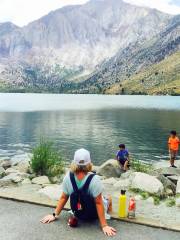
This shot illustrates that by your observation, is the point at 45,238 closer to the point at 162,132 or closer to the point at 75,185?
the point at 75,185

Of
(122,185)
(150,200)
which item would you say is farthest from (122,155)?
(150,200)

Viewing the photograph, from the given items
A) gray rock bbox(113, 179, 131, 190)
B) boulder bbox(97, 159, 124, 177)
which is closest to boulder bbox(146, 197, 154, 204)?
gray rock bbox(113, 179, 131, 190)

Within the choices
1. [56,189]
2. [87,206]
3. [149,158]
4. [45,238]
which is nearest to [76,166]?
[87,206]

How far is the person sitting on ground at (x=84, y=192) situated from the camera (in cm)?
1141

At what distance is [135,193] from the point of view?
18953 mm

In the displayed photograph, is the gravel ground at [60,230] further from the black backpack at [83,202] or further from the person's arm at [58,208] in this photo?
the black backpack at [83,202]

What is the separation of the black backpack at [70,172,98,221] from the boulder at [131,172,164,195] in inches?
267

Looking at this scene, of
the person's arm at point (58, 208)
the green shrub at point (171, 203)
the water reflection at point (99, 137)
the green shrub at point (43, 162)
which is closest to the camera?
the person's arm at point (58, 208)

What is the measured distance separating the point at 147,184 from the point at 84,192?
8123mm

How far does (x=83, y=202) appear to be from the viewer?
466 inches

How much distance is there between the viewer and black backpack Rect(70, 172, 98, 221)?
38.4 feet

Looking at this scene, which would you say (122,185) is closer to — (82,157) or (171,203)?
(171,203)

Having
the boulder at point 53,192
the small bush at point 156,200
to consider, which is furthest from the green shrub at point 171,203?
the boulder at point 53,192

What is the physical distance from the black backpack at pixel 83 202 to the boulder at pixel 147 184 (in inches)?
267
